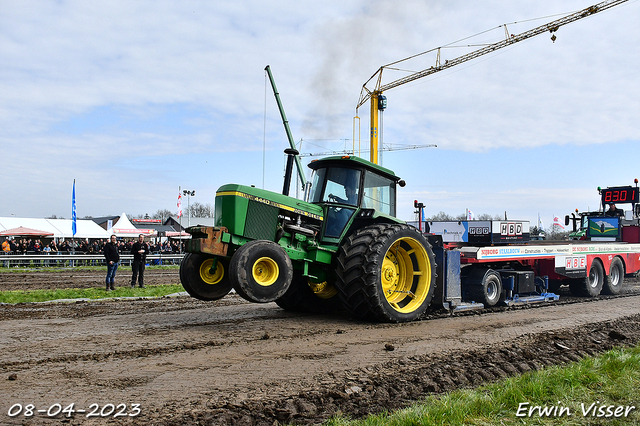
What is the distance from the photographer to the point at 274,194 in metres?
7.85

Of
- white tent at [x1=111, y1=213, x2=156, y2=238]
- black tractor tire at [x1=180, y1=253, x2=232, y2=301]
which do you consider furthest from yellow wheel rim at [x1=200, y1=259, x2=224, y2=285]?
white tent at [x1=111, y1=213, x2=156, y2=238]

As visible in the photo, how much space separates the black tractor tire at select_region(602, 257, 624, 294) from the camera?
547 inches

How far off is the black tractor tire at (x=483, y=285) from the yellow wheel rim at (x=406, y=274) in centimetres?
240

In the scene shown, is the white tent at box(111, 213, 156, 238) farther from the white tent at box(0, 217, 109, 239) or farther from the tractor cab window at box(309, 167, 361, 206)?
the tractor cab window at box(309, 167, 361, 206)

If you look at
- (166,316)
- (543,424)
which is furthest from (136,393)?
(166,316)

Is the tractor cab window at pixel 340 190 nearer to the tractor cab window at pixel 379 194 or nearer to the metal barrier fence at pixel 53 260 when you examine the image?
the tractor cab window at pixel 379 194

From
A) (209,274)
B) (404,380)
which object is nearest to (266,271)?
(209,274)

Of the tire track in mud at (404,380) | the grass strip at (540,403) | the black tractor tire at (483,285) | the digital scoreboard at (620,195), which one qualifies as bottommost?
the tire track in mud at (404,380)

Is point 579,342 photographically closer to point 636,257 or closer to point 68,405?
point 68,405

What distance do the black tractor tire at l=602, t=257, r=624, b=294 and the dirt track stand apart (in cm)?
486

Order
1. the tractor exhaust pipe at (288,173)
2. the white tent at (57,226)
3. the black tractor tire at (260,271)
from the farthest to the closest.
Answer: the white tent at (57,226), the tractor exhaust pipe at (288,173), the black tractor tire at (260,271)

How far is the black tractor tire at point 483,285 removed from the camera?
34.8 ft

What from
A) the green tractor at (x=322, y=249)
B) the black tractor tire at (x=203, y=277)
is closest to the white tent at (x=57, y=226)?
the black tractor tire at (x=203, y=277)

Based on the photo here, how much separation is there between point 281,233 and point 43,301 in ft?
22.3
